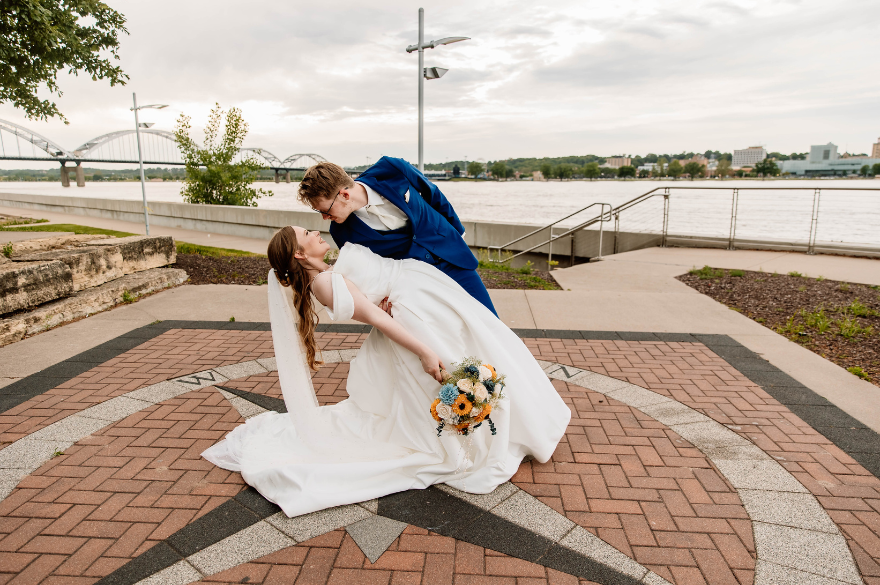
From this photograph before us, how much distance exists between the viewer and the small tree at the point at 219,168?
55.8ft

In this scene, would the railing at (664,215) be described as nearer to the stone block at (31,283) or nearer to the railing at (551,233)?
the railing at (551,233)

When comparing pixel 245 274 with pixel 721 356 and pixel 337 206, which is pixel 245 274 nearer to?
pixel 337 206

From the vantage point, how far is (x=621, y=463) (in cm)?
306

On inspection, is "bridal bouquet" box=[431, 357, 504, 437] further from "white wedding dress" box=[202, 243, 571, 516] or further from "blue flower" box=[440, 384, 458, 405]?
"white wedding dress" box=[202, 243, 571, 516]

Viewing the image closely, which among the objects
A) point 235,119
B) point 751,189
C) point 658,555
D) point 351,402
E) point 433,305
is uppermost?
point 235,119

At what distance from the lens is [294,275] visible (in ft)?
9.46

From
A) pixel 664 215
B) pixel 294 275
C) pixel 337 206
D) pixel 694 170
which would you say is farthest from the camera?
pixel 694 170

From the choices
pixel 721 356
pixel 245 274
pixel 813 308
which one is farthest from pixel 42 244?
pixel 813 308

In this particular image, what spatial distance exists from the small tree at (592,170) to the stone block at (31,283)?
1098 inches

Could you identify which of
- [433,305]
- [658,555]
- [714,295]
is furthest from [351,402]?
[714,295]

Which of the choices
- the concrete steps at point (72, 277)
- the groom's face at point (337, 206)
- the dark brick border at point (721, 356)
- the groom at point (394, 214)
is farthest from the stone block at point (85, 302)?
the groom's face at point (337, 206)

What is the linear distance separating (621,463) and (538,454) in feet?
1.63

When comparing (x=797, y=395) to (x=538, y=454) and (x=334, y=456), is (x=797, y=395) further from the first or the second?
(x=334, y=456)

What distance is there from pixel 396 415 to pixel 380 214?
115 cm
